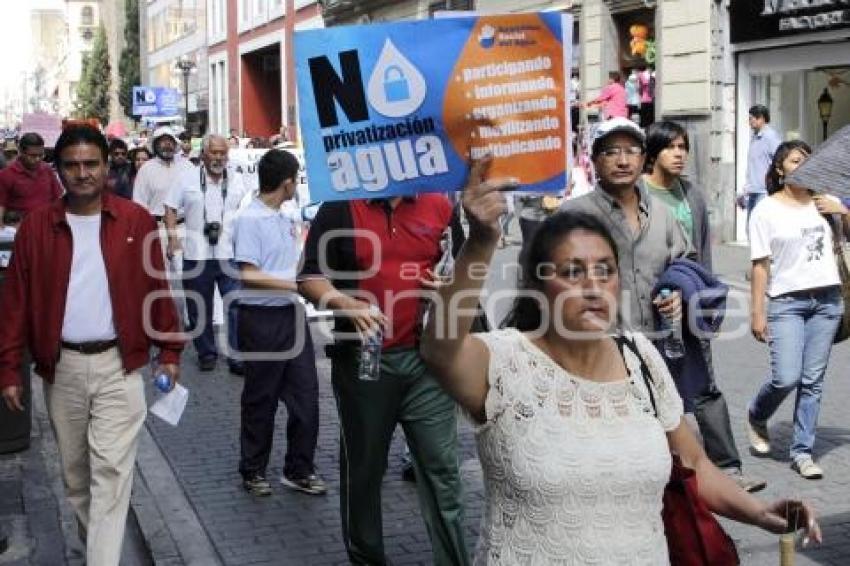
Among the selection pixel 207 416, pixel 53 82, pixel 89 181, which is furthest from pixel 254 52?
pixel 53 82

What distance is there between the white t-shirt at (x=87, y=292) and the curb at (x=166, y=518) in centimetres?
→ 120

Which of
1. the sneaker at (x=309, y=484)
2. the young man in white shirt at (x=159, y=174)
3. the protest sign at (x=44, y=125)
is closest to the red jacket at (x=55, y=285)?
the sneaker at (x=309, y=484)

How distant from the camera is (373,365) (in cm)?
448

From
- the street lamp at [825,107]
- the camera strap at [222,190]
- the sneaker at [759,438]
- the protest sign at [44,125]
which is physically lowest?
the sneaker at [759,438]

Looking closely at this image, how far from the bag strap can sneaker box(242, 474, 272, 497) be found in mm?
3656

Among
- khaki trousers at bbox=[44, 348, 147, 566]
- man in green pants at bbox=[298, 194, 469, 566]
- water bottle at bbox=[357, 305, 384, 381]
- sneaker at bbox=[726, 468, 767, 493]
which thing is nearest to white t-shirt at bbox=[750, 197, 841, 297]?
sneaker at bbox=[726, 468, 767, 493]

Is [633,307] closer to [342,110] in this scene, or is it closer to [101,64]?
[342,110]

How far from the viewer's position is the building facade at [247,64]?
153ft

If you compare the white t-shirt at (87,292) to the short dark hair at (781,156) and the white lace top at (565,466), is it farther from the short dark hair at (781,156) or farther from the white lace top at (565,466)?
the short dark hair at (781,156)

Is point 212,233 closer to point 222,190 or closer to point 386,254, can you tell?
point 222,190

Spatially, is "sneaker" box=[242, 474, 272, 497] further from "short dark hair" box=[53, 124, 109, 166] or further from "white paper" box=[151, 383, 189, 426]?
"short dark hair" box=[53, 124, 109, 166]

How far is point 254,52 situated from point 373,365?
46.7 metres

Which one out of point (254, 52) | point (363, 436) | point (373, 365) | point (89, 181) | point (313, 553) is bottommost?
point (313, 553)

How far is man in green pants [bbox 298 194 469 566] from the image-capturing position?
4.62 m
